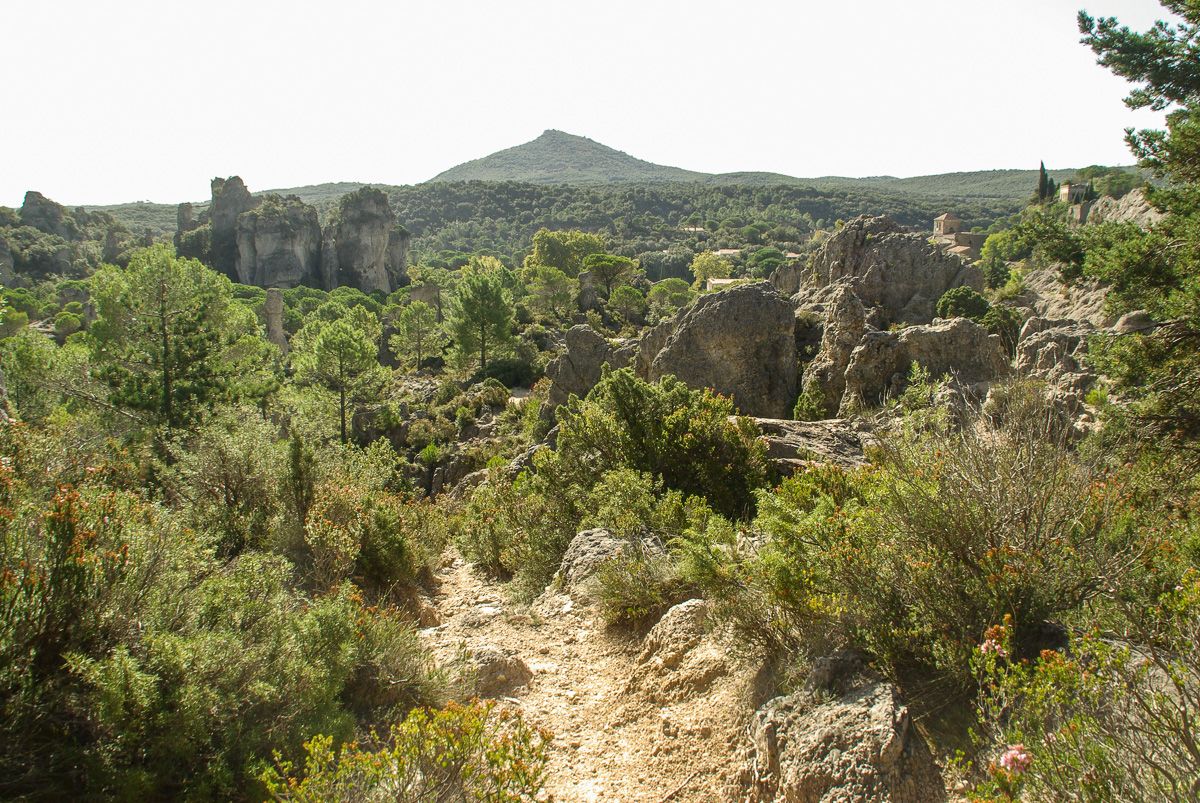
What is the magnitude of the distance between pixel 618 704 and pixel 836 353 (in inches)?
472

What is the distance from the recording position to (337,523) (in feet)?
25.2

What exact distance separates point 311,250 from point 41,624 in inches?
2939

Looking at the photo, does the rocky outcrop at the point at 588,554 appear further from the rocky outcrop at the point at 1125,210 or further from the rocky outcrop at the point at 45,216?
→ the rocky outcrop at the point at 45,216

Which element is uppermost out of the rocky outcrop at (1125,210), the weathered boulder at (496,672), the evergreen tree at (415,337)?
the rocky outcrop at (1125,210)

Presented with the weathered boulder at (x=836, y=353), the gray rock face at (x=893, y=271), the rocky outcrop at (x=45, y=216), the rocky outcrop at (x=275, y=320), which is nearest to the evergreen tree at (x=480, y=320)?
the rocky outcrop at (x=275, y=320)

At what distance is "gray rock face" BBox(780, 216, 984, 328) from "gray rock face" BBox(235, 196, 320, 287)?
57.8 meters

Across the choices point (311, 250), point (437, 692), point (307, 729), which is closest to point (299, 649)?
point (307, 729)

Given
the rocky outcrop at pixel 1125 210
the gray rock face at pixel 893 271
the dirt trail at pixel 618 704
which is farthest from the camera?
the rocky outcrop at pixel 1125 210

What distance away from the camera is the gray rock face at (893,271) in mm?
23359

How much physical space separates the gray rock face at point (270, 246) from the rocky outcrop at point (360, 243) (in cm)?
349

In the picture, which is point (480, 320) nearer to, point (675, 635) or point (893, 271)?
point (893, 271)

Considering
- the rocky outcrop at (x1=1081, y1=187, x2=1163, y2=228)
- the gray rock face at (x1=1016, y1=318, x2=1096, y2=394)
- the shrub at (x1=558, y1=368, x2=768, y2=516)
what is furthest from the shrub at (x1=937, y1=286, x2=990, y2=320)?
the rocky outcrop at (x1=1081, y1=187, x2=1163, y2=228)

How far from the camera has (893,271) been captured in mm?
24109

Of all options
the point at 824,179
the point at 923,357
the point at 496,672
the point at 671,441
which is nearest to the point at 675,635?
the point at 496,672
